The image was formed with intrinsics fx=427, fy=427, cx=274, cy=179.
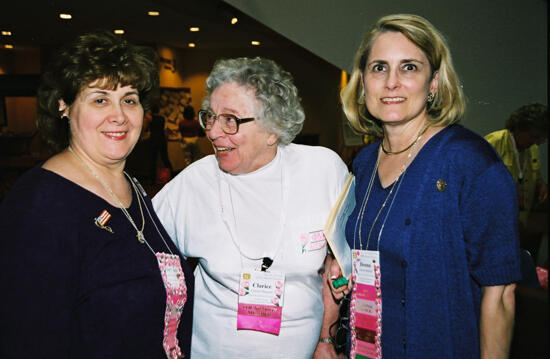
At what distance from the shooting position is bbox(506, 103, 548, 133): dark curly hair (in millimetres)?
3531

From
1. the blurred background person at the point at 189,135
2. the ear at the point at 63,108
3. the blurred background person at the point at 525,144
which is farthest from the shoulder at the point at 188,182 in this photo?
the blurred background person at the point at 189,135

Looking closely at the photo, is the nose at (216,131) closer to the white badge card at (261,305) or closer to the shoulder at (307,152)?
the shoulder at (307,152)

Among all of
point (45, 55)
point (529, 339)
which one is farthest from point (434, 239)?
point (45, 55)

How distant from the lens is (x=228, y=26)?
31.4 feet

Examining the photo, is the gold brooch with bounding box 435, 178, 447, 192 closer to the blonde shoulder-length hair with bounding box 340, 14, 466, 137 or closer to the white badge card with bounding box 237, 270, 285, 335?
the blonde shoulder-length hair with bounding box 340, 14, 466, 137

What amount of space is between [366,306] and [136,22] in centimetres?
891

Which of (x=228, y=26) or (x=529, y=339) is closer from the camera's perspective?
(x=529, y=339)

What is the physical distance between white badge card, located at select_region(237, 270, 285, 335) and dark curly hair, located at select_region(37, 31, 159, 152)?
89 cm

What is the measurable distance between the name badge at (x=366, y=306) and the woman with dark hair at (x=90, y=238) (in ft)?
2.13

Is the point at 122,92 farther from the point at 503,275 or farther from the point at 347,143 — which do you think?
the point at 347,143

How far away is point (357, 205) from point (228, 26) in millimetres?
8682

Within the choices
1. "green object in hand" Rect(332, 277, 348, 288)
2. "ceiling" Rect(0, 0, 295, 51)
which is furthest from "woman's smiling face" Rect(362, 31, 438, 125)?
"ceiling" Rect(0, 0, 295, 51)

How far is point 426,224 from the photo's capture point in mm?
1438

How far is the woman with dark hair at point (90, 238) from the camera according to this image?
46.2 inches
